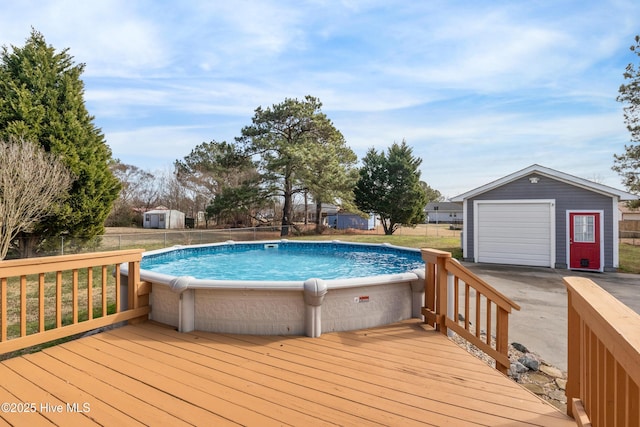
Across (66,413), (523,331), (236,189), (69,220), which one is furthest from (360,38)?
(236,189)

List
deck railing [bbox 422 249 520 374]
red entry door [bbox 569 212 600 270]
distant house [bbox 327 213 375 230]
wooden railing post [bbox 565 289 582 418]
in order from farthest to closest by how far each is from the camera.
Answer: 1. distant house [bbox 327 213 375 230]
2. red entry door [bbox 569 212 600 270]
3. deck railing [bbox 422 249 520 374]
4. wooden railing post [bbox 565 289 582 418]

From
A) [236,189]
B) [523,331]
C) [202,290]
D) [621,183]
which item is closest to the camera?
[202,290]

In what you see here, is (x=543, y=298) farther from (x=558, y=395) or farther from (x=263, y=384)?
(x=263, y=384)

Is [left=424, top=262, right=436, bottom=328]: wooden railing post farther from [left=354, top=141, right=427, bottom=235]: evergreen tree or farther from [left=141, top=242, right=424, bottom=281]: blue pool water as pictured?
[left=354, top=141, right=427, bottom=235]: evergreen tree

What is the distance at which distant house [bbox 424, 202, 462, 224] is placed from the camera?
144ft

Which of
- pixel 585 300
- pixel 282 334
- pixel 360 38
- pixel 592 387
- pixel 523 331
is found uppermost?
pixel 360 38

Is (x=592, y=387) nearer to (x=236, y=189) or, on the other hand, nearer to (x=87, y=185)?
(x=87, y=185)

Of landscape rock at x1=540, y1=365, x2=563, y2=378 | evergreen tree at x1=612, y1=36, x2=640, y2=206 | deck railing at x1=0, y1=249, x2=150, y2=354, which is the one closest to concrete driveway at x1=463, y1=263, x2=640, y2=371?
landscape rock at x1=540, y1=365, x2=563, y2=378

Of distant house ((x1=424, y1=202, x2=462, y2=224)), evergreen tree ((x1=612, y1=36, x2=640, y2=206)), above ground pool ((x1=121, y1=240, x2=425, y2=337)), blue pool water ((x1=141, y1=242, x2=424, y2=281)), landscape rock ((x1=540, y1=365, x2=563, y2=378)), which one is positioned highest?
evergreen tree ((x1=612, y1=36, x2=640, y2=206))

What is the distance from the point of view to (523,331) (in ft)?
14.9

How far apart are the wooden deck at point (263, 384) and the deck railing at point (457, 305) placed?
0.72 ft

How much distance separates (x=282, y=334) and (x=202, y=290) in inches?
40.2

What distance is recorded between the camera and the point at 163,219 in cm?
2877

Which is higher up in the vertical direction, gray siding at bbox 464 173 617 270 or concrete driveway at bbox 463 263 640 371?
gray siding at bbox 464 173 617 270
